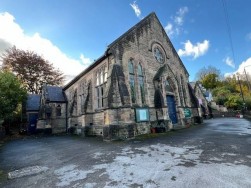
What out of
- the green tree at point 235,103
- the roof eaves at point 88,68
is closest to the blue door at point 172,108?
the roof eaves at point 88,68

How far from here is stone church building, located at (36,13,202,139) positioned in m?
10.7

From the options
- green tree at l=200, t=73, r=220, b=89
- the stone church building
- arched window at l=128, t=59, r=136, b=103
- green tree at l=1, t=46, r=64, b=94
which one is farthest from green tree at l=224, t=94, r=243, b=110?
green tree at l=1, t=46, r=64, b=94

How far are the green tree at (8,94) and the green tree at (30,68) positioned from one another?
14.2 m

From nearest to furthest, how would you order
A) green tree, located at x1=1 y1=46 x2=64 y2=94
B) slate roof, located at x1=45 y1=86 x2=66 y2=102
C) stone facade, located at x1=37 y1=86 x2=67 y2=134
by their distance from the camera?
stone facade, located at x1=37 y1=86 x2=67 y2=134
slate roof, located at x1=45 y1=86 x2=66 y2=102
green tree, located at x1=1 y1=46 x2=64 y2=94

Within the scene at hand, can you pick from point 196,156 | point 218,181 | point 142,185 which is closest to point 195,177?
point 218,181

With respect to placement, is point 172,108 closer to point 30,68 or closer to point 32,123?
point 32,123

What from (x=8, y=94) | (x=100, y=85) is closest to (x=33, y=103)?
(x=8, y=94)

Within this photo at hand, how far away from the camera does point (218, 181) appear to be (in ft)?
11.6

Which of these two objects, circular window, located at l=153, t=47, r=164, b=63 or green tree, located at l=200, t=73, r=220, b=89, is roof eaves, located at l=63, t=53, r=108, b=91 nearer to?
circular window, located at l=153, t=47, r=164, b=63

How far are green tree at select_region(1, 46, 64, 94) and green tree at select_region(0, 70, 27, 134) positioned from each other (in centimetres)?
1415

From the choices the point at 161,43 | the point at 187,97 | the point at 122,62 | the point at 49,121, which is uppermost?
the point at 161,43

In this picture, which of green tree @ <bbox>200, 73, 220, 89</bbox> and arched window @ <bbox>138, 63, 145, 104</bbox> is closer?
arched window @ <bbox>138, 63, 145, 104</bbox>

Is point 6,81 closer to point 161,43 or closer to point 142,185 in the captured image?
point 161,43

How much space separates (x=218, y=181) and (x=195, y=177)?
1.62 feet
